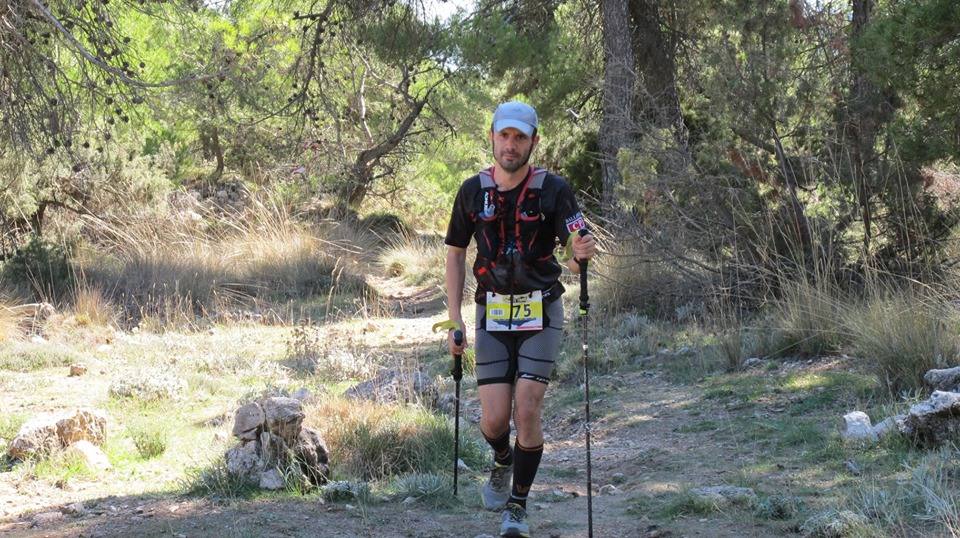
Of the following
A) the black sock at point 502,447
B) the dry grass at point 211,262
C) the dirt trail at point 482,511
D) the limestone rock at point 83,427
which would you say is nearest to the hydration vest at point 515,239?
the black sock at point 502,447

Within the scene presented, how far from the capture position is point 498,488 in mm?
5281

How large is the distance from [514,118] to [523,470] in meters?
1.58

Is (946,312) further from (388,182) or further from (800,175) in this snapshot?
(388,182)

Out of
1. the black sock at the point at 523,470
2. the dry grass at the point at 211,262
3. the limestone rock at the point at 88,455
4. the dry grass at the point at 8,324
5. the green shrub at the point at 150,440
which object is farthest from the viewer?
the dry grass at the point at 211,262

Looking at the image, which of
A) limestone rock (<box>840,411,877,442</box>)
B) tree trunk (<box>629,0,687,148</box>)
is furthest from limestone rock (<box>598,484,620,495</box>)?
tree trunk (<box>629,0,687,148</box>)

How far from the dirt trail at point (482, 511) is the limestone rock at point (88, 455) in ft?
1.47

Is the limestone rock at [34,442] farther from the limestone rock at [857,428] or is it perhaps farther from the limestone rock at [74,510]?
the limestone rock at [857,428]

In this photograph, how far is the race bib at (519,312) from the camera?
4.79 meters

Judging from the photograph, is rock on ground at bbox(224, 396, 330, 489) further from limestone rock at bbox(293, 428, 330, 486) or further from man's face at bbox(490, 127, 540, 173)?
man's face at bbox(490, 127, 540, 173)

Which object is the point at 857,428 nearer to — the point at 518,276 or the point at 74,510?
the point at 518,276

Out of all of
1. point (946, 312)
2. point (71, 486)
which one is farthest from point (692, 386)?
point (71, 486)

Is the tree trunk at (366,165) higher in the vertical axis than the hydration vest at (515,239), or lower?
higher

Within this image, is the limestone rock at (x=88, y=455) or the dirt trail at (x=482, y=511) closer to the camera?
the dirt trail at (x=482, y=511)

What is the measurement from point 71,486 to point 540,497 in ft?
8.95
